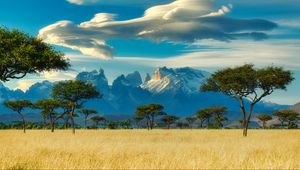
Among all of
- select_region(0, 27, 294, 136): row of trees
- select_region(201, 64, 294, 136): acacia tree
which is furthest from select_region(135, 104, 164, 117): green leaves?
select_region(201, 64, 294, 136): acacia tree

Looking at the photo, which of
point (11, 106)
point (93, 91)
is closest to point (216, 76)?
point (93, 91)

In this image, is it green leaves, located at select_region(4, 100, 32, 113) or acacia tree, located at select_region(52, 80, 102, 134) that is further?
green leaves, located at select_region(4, 100, 32, 113)

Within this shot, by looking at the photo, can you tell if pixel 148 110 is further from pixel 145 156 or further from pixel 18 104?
pixel 145 156

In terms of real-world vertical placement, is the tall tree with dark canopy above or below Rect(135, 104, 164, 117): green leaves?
above

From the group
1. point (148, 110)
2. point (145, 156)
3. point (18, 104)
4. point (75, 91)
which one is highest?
point (75, 91)

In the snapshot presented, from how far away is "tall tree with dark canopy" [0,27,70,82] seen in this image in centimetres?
4075

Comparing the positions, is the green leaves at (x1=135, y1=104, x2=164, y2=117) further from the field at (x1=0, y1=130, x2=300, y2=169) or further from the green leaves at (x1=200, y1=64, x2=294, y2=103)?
the field at (x1=0, y1=130, x2=300, y2=169)

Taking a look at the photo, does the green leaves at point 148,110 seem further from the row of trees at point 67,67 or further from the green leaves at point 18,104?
the row of trees at point 67,67

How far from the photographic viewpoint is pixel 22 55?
4081 centimetres

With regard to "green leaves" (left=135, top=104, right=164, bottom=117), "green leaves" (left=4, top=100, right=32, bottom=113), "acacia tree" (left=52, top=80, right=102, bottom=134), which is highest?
"acacia tree" (left=52, top=80, right=102, bottom=134)

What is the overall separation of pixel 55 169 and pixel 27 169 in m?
1.54

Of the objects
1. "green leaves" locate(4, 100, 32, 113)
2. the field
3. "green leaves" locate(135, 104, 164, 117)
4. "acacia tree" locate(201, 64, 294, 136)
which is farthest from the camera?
"green leaves" locate(135, 104, 164, 117)

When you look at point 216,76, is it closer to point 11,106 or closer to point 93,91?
point 93,91

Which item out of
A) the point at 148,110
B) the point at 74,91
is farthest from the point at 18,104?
the point at 74,91
